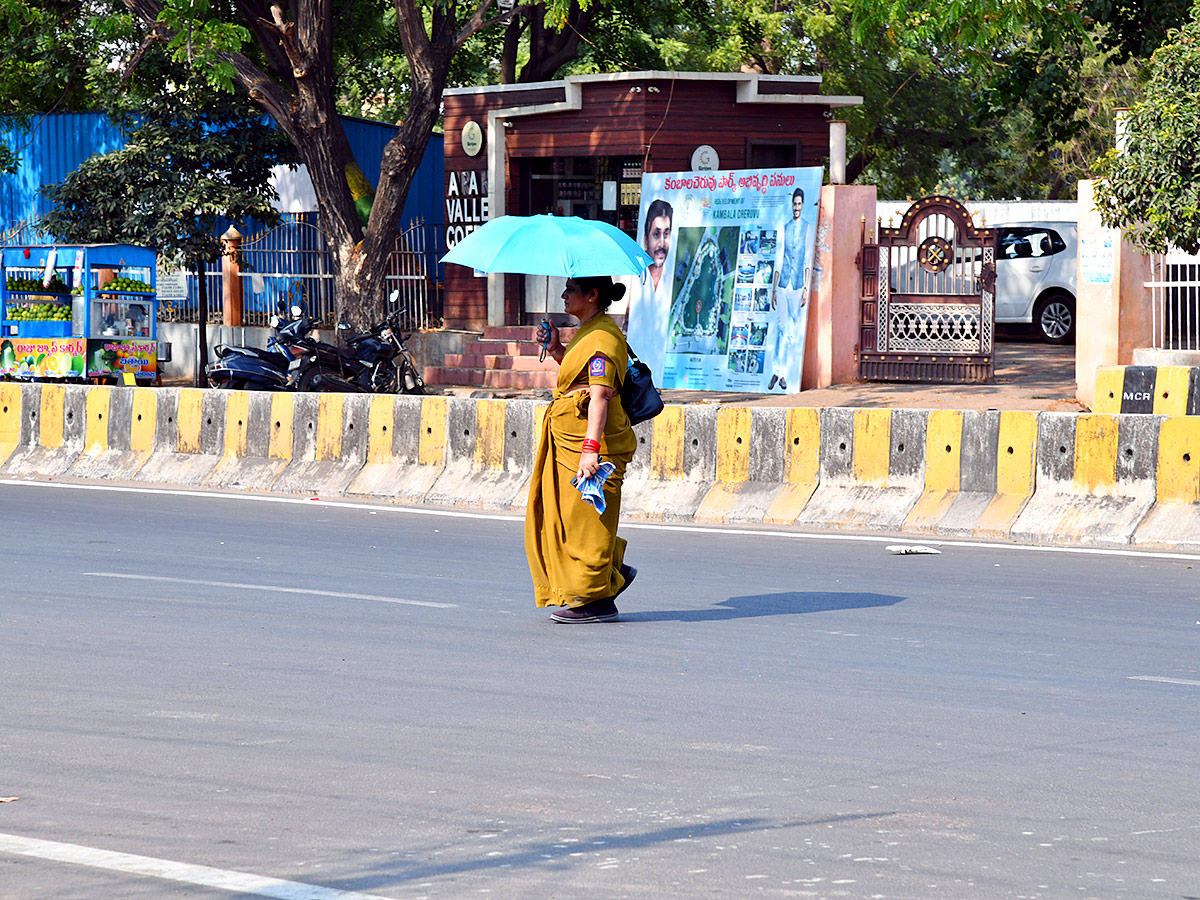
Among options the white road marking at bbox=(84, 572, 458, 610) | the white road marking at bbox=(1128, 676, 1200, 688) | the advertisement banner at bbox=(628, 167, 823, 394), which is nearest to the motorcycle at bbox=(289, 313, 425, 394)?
the advertisement banner at bbox=(628, 167, 823, 394)

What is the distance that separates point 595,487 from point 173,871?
4240 mm

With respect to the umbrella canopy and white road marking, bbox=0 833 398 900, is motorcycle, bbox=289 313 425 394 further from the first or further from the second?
white road marking, bbox=0 833 398 900

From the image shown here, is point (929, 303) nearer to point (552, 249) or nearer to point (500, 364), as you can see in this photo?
point (500, 364)

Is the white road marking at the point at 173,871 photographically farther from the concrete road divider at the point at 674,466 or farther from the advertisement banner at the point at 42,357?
the advertisement banner at the point at 42,357

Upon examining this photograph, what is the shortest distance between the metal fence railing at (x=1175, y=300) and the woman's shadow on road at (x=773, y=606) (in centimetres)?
993

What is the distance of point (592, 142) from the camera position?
24.9 m

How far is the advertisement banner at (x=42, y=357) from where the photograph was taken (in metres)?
21.4

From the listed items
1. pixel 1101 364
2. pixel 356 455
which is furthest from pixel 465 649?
pixel 1101 364

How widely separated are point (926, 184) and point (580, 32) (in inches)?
555

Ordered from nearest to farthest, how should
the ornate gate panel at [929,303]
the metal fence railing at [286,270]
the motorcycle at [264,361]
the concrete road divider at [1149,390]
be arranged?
the concrete road divider at [1149,390] < the motorcycle at [264,361] < the ornate gate panel at [929,303] < the metal fence railing at [286,270]

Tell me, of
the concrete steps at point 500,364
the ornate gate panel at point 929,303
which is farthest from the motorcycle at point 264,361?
the ornate gate panel at point 929,303

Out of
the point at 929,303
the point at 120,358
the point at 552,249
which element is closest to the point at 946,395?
the point at 929,303

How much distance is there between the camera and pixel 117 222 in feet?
86.8

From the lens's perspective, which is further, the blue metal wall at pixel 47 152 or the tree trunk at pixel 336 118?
the blue metal wall at pixel 47 152
